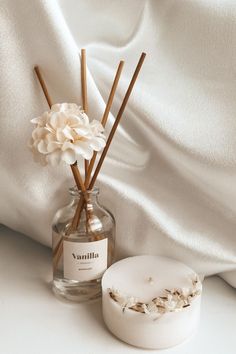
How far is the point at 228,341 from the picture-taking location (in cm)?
65

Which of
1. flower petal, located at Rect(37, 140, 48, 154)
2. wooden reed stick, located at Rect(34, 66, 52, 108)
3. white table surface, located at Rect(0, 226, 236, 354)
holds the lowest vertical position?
white table surface, located at Rect(0, 226, 236, 354)

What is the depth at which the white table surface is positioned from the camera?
2.09 feet

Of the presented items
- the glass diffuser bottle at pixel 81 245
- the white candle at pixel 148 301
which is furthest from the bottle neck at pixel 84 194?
the white candle at pixel 148 301

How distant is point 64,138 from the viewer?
0.64 meters

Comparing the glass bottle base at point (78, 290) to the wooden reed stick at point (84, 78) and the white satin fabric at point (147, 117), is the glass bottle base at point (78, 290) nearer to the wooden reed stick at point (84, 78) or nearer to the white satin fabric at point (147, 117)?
the white satin fabric at point (147, 117)

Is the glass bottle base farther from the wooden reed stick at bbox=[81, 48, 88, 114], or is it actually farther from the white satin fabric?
the wooden reed stick at bbox=[81, 48, 88, 114]

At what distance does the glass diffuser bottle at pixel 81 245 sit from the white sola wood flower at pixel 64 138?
0.08 m

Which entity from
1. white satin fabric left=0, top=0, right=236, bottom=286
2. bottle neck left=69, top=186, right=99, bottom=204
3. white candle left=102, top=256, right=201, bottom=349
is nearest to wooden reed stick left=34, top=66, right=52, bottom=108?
white satin fabric left=0, top=0, right=236, bottom=286

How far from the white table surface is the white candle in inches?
0.6

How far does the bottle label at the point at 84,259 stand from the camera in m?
0.69

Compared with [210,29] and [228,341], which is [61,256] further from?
[210,29]

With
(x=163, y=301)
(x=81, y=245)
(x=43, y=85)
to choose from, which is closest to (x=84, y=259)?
(x=81, y=245)

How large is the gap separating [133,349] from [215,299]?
0.16m

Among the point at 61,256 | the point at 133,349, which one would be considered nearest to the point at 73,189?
the point at 61,256
